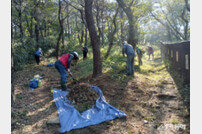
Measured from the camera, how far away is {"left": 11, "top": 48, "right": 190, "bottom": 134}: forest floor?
13.0ft

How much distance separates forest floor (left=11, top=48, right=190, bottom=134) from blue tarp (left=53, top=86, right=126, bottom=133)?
0.47 feet

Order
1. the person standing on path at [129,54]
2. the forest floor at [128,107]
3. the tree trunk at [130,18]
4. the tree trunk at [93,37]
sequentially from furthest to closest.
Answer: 1. the tree trunk at [130,18]
2. the person standing on path at [129,54]
3. the tree trunk at [93,37]
4. the forest floor at [128,107]

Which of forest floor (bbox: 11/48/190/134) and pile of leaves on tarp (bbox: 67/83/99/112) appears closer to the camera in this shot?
forest floor (bbox: 11/48/190/134)

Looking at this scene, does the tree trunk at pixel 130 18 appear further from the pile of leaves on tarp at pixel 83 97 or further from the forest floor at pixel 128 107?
the pile of leaves on tarp at pixel 83 97

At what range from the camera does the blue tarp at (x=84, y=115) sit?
4.04m

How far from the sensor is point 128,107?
501 centimetres

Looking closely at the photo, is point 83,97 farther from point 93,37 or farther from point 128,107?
point 93,37

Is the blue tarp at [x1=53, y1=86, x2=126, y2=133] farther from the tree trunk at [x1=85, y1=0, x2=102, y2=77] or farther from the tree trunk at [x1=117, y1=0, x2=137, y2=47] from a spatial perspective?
the tree trunk at [x1=117, y1=0, x2=137, y2=47]

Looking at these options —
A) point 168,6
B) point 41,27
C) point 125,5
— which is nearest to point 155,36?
point 168,6

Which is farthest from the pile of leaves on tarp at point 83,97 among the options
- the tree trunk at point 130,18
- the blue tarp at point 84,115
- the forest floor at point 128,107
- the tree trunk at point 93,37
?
the tree trunk at point 130,18

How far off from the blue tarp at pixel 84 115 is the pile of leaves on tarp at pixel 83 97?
0.57 feet

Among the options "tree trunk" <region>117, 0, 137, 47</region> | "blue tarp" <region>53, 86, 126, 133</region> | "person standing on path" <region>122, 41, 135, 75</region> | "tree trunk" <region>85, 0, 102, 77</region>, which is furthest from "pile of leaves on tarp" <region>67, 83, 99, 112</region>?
"tree trunk" <region>117, 0, 137, 47</region>

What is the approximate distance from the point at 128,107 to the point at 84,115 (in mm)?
1402

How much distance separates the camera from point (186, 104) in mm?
4863
